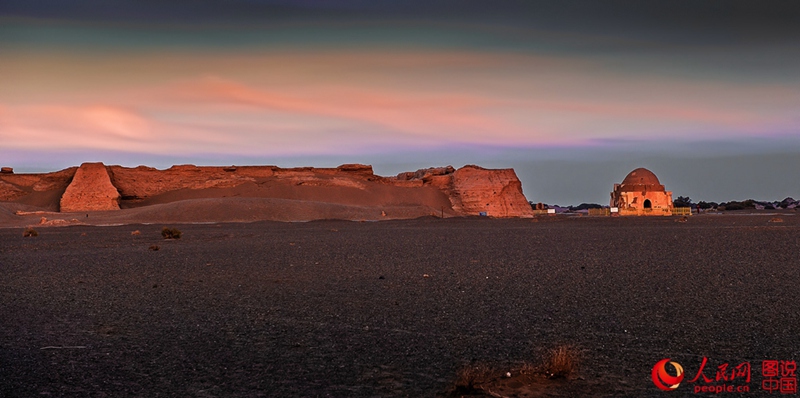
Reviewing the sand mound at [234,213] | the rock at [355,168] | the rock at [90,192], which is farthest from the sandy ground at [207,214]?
the rock at [355,168]

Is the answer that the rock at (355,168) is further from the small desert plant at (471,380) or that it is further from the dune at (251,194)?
the small desert plant at (471,380)

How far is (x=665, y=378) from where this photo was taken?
4.86 m

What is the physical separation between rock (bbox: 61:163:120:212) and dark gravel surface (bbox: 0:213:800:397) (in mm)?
46031

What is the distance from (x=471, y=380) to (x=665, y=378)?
60.3 inches

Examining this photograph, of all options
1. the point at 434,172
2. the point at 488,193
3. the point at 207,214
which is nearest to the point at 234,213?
the point at 207,214

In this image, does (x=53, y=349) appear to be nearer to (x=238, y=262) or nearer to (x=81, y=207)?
(x=238, y=262)

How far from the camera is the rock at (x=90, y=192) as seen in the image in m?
57.0

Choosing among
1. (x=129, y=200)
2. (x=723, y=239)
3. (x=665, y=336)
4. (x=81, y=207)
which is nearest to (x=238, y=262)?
(x=665, y=336)

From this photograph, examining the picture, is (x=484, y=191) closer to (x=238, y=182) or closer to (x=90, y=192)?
(x=238, y=182)

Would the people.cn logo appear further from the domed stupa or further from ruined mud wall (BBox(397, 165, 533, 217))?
the domed stupa

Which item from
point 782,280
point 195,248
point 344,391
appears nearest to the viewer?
point 344,391

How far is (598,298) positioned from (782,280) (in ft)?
12.9

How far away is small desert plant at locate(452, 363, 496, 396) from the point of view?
452 cm

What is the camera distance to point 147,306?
356 inches
